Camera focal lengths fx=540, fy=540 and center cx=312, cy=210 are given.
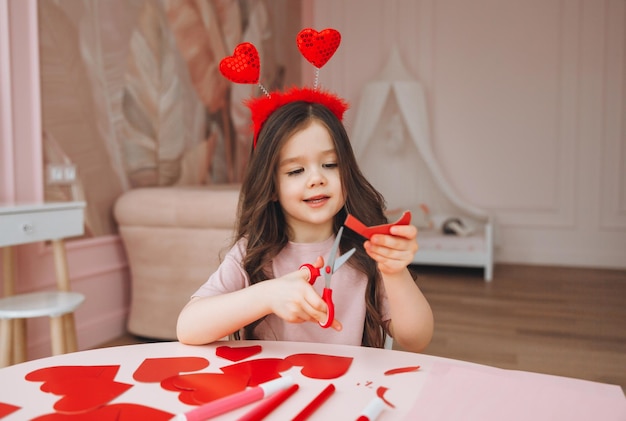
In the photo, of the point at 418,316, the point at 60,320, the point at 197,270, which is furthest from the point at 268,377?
the point at 197,270

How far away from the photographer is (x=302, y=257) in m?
1.11

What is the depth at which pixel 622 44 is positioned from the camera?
4477 millimetres

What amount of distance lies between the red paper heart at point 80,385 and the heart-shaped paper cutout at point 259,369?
0.13 meters

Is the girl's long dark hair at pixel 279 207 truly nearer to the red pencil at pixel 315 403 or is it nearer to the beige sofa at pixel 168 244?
the red pencil at pixel 315 403

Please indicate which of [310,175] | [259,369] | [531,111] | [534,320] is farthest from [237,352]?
[531,111]

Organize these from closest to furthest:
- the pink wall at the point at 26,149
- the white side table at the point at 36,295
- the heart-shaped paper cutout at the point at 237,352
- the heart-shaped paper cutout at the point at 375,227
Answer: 1. the heart-shaped paper cutout at the point at 375,227
2. the heart-shaped paper cutout at the point at 237,352
3. the white side table at the point at 36,295
4. the pink wall at the point at 26,149

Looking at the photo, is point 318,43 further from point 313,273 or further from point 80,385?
point 80,385

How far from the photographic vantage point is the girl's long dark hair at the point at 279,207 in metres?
1.00

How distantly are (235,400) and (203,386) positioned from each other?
0.27 ft

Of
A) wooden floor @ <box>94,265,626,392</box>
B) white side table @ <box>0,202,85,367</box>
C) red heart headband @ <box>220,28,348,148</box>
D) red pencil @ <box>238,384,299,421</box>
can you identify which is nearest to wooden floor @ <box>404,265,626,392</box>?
wooden floor @ <box>94,265,626,392</box>

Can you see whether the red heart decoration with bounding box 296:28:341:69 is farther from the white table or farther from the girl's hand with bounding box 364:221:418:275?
the white table

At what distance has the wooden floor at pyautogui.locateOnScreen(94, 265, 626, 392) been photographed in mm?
2359

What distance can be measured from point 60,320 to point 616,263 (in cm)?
430

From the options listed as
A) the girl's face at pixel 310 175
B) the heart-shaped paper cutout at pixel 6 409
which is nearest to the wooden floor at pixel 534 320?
the girl's face at pixel 310 175
